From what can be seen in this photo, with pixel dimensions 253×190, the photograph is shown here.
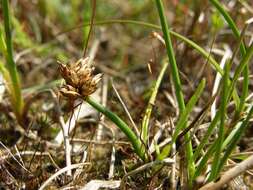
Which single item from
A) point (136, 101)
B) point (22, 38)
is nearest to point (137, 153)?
point (136, 101)

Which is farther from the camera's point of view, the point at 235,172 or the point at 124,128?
the point at 124,128

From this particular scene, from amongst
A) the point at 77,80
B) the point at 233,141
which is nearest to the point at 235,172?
the point at 233,141

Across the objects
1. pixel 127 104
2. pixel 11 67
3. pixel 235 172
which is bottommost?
pixel 235 172

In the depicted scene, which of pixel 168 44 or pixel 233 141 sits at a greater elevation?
pixel 168 44

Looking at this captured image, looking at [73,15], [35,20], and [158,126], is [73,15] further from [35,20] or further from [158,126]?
[158,126]

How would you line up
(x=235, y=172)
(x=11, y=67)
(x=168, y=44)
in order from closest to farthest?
(x=235, y=172) → (x=168, y=44) → (x=11, y=67)

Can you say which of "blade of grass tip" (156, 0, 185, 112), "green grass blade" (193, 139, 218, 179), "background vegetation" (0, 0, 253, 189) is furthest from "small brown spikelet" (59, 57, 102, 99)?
"green grass blade" (193, 139, 218, 179)

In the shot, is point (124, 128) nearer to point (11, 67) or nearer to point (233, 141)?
point (233, 141)

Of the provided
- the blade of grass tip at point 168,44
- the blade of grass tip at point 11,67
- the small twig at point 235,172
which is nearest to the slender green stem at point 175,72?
the blade of grass tip at point 168,44
